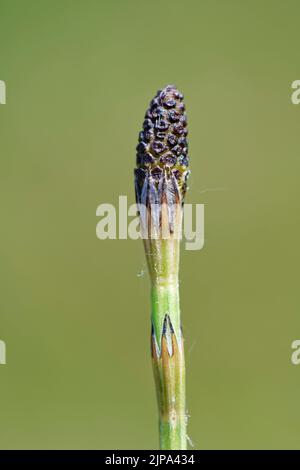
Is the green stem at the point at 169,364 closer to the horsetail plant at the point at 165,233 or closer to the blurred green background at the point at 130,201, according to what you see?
the horsetail plant at the point at 165,233

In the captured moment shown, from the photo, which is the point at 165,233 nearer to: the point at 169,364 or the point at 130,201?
the point at 169,364

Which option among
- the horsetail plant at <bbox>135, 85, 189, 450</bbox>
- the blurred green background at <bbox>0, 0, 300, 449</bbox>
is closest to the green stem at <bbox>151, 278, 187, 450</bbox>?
the horsetail plant at <bbox>135, 85, 189, 450</bbox>

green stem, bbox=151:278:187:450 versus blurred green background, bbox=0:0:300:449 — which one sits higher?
blurred green background, bbox=0:0:300:449

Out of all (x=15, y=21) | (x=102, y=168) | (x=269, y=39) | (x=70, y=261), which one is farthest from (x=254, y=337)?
(x=15, y=21)

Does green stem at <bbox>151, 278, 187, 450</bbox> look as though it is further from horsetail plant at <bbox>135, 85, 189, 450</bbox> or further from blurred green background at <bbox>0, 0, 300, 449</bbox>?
blurred green background at <bbox>0, 0, 300, 449</bbox>

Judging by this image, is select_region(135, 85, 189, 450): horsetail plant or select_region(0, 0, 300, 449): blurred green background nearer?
select_region(135, 85, 189, 450): horsetail plant

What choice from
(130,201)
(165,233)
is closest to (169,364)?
(165,233)
